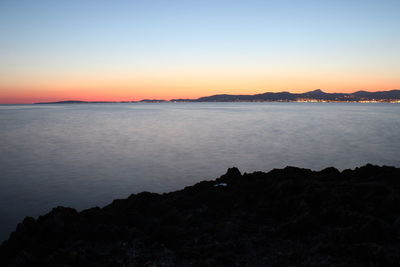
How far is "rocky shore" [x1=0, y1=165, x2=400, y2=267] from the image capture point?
609cm

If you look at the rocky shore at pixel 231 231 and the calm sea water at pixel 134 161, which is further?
the calm sea water at pixel 134 161

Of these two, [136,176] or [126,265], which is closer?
[126,265]

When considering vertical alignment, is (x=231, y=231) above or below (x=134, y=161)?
above

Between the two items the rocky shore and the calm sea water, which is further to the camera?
the calm sea water

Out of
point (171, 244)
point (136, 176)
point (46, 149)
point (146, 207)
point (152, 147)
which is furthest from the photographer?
point (152, 147)

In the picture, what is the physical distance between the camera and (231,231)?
7.42 meters

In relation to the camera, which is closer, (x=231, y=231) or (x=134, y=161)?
(x=231, y=231)

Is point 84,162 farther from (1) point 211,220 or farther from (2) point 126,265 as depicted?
(2) point 126,265

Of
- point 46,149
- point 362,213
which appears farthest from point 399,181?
point 46,149

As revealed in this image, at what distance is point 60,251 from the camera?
6328 millimetres

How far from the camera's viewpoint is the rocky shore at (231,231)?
6.09 meters

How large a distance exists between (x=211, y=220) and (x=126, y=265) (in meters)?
3.05

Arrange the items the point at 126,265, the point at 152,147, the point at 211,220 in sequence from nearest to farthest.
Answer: the point at 126,265, the point at 211,220, the point at 152,147

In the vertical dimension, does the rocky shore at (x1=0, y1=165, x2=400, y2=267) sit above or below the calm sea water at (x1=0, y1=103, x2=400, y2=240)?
above
